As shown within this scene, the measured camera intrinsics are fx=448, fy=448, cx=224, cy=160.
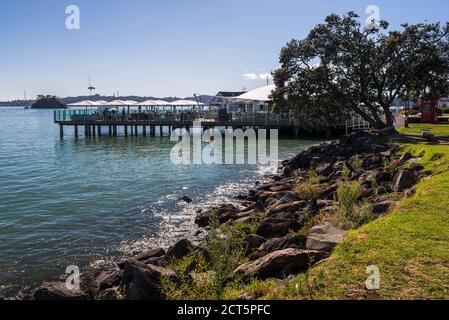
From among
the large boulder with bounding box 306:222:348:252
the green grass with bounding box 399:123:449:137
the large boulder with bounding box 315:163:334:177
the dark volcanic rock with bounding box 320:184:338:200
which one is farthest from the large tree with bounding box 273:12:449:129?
the large boulder with bounding box 306:222:348:252

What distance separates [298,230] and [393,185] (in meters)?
4.50

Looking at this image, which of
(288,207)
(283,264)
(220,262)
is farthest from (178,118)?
(220,262)

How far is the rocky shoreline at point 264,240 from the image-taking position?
328 inches

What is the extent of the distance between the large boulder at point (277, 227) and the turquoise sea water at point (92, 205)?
3.62 metres

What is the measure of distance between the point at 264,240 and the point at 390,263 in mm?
4563

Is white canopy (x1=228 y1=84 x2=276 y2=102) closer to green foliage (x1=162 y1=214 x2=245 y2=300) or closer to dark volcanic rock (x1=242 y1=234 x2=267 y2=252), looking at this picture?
dark volcanic rock (x1=242 y1=234 x2=267 y2=252)

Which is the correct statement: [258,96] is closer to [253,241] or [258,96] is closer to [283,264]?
[253,241]

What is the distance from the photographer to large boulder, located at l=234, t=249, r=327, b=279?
8.17m

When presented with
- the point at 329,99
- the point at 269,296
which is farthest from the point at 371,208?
the point at 329,99

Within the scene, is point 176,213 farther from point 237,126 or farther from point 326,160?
point 237,126

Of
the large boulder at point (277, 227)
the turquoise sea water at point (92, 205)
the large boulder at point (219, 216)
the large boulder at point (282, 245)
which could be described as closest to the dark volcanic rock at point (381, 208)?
the large boulder at point (277, 227)

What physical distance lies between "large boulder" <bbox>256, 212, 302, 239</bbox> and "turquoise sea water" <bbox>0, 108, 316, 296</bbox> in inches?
142

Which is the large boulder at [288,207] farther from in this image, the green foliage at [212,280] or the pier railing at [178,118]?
the pier railing at [178,118]

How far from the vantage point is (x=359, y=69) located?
33.6 m
